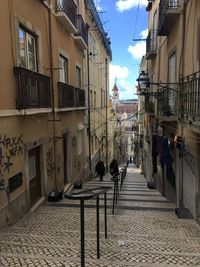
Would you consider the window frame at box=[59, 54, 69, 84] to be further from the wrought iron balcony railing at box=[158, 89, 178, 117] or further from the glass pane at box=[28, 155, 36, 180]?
the glass pane at box=[28, 155, 36, 180]

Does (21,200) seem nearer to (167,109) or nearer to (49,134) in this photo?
(49,134)

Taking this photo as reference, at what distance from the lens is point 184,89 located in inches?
319

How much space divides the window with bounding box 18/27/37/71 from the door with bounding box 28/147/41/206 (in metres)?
2.40

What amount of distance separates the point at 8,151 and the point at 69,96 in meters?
6.21

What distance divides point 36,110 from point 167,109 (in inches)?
189

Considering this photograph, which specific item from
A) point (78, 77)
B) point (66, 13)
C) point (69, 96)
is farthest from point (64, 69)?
point (78, 77)

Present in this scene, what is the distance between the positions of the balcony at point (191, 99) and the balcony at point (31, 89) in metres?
3.83

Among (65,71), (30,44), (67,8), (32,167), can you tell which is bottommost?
(32,167)

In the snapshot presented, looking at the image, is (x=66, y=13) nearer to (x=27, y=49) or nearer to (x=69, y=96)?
(x=69, y=96)

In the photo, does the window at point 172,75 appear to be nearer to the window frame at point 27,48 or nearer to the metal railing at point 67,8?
the metal railing at point 67,8

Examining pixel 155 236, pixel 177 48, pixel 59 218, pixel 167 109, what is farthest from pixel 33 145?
pixel 177 48

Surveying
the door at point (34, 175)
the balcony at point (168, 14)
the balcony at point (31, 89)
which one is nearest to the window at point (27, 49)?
the balcony at point (31, 89)

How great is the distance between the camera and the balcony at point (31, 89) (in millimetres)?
7461

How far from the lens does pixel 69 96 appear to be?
508 inches
